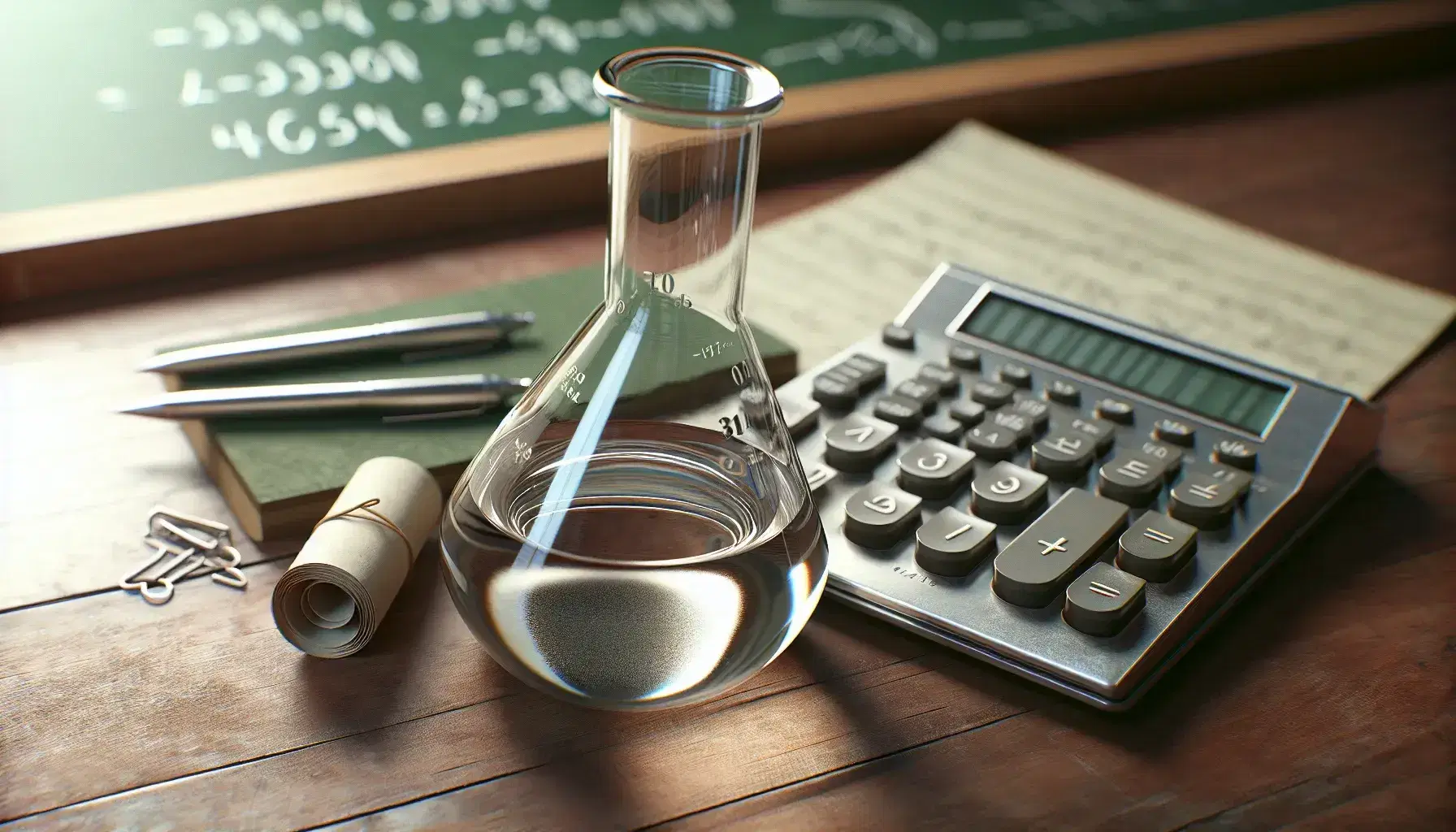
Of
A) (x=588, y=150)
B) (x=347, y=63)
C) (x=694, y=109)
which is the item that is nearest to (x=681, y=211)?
(x=694, y=109)

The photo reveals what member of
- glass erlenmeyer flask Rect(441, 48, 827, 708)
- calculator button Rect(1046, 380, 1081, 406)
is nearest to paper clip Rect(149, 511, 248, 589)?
glass erlenmeyer flask Rect(441, 48, 827, 708)

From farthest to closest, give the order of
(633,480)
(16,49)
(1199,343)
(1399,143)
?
(1399,143)
(16,49)
(1199,343)
(633,480)

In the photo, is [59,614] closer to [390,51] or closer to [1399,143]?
[390,51]

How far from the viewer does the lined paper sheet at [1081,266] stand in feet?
2.35

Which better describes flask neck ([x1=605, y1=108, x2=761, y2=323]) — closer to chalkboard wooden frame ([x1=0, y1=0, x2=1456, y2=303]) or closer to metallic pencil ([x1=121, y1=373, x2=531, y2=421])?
metallic pencil ([x1=121, y1=373, x2=531, y2=421])

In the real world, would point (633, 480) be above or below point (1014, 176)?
above

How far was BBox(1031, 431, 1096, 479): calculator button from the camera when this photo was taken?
52 cm

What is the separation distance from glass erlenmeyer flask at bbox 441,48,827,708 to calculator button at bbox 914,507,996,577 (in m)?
0.06

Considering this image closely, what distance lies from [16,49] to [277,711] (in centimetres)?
61

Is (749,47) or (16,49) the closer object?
(16,49)

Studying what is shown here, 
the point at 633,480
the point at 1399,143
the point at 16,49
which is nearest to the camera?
the point at 633,480

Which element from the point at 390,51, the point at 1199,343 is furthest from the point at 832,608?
the point at 390,51

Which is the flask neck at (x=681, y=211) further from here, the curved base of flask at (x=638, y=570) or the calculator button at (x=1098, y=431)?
the calculator button at (x=1098, y=431)

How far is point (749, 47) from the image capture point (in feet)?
3.22
